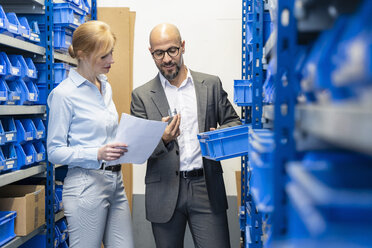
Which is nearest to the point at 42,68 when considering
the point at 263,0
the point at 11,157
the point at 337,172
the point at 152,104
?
the point at 11,157

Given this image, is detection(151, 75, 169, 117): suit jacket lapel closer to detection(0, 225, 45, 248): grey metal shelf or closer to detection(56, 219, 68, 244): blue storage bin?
detection(0, 225, 45, 248): grey metal shelf

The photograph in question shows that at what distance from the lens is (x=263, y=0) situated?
83.3 inches

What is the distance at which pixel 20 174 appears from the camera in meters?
2.83

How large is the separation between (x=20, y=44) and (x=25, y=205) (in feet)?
3.57

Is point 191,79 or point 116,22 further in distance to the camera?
point 116,22

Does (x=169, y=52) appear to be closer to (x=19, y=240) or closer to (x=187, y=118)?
(x=187, y=118)

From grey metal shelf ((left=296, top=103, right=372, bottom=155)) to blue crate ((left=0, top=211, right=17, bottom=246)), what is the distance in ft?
7.80

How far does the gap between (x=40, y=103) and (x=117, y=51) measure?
3.69 feet

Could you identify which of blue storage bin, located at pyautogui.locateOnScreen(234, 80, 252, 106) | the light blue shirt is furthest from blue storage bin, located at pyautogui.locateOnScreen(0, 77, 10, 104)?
blue storage bin, located at pyautogui.locateOnScreen(234, 80, 252, 106)

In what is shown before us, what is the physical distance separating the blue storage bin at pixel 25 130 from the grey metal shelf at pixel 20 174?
215mm

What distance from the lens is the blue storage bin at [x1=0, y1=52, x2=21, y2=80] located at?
2680mm

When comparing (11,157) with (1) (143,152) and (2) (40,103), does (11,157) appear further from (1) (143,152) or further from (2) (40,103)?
(1) (143,152)

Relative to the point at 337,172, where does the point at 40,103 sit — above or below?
above

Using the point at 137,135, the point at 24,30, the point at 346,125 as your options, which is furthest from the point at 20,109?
the point at 346,125
